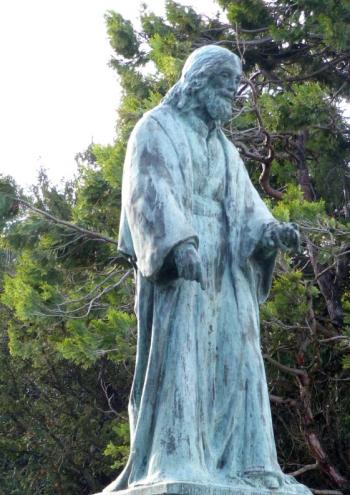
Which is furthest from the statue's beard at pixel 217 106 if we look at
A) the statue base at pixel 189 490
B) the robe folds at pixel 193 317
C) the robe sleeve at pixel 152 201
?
the statue base at pixel 189 490

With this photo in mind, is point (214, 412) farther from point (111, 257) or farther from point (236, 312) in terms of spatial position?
point (111, 257)

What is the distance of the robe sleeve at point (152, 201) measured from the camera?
6.09 m

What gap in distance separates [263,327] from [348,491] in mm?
2354

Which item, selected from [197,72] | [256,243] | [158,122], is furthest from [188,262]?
[197,72]

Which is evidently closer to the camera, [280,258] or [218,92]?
[218,92]

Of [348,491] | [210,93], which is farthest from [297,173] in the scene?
[210,93]

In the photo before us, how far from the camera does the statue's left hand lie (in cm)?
643

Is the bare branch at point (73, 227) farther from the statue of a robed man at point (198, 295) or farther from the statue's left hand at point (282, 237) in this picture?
the statue's left hand at point (282, 237)

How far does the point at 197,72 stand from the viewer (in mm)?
6648

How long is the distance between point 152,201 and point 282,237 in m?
0.79

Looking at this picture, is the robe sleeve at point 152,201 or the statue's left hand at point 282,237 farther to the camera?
the statue's left hand at point 282,237

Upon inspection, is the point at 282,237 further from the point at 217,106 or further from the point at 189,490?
the point at 189,490

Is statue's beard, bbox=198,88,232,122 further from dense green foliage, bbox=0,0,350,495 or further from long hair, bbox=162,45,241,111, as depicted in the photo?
dense green foliage, bbox=0,0,350,495

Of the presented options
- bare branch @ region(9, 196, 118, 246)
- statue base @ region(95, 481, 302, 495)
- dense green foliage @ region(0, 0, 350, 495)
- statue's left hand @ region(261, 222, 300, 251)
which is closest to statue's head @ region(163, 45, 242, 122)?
statue's left hand @ region(261, 222, 300, 251)
